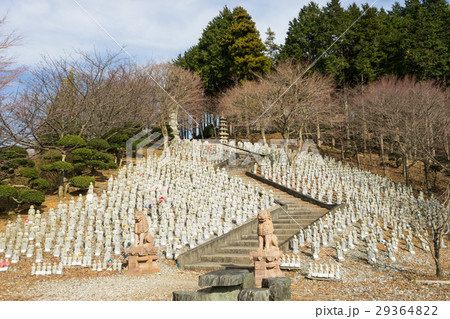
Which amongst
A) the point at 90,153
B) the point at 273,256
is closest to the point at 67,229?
the point at 90,153

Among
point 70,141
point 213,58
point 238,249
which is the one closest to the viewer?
point 238,249

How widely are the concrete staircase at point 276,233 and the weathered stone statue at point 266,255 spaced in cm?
149

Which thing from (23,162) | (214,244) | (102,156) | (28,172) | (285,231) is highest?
(102,156)

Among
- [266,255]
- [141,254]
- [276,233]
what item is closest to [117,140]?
[276,233]

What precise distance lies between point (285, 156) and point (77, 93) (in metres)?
13.8

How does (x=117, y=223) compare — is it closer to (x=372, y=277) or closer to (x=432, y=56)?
(x=372, y=277)

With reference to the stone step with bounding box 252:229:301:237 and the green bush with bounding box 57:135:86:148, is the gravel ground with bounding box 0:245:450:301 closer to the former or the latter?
the stone step with bounding box 252:229:301:237

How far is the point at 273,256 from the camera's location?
7.77 metres

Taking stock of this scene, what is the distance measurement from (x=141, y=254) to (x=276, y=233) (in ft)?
17.0

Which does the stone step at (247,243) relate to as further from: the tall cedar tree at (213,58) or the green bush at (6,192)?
the tall cedar tree at (213,58)

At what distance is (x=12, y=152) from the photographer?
13.8m

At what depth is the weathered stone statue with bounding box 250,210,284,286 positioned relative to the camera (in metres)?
7.78

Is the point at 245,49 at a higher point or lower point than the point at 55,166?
higher

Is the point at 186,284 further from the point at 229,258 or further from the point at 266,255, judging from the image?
the point at 229,258
